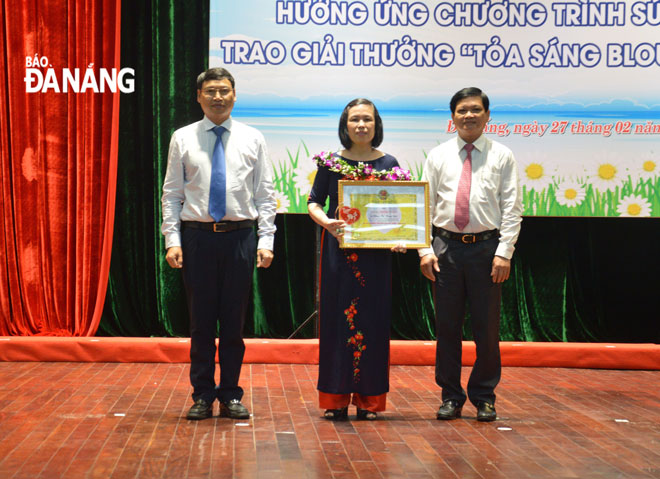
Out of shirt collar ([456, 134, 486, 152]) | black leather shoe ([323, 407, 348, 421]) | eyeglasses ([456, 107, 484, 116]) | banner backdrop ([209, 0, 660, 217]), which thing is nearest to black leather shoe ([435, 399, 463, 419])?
black leather shoe ([323, 407, 348, 421])

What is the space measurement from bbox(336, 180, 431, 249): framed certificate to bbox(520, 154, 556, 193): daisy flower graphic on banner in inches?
68.9

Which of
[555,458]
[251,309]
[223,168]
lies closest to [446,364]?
[555,458]

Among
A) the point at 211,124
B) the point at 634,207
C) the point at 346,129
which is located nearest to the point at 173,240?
the point at 211,124

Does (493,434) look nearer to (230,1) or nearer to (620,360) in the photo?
(620,360)

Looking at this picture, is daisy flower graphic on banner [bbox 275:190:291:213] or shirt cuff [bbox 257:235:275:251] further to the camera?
daisy flower graphic on banner [bbox 275:190:291:213]

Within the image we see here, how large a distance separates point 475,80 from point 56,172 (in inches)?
114

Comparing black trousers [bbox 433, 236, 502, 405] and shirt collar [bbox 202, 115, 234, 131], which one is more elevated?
shirt collar [bbox 202, 115, 234, 131]

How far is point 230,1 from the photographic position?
5.22 metres

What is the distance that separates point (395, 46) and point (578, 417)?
2.53 m

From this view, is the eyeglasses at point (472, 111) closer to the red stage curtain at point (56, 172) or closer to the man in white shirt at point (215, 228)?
the man in white shirt at point (215, 228)

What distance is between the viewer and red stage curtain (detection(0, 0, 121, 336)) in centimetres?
571

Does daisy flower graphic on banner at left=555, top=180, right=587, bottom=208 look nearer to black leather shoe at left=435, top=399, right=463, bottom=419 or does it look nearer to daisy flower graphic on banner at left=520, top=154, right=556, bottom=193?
daisy flower graphic on banner at left=520, top=154, right=556, bottom=193
